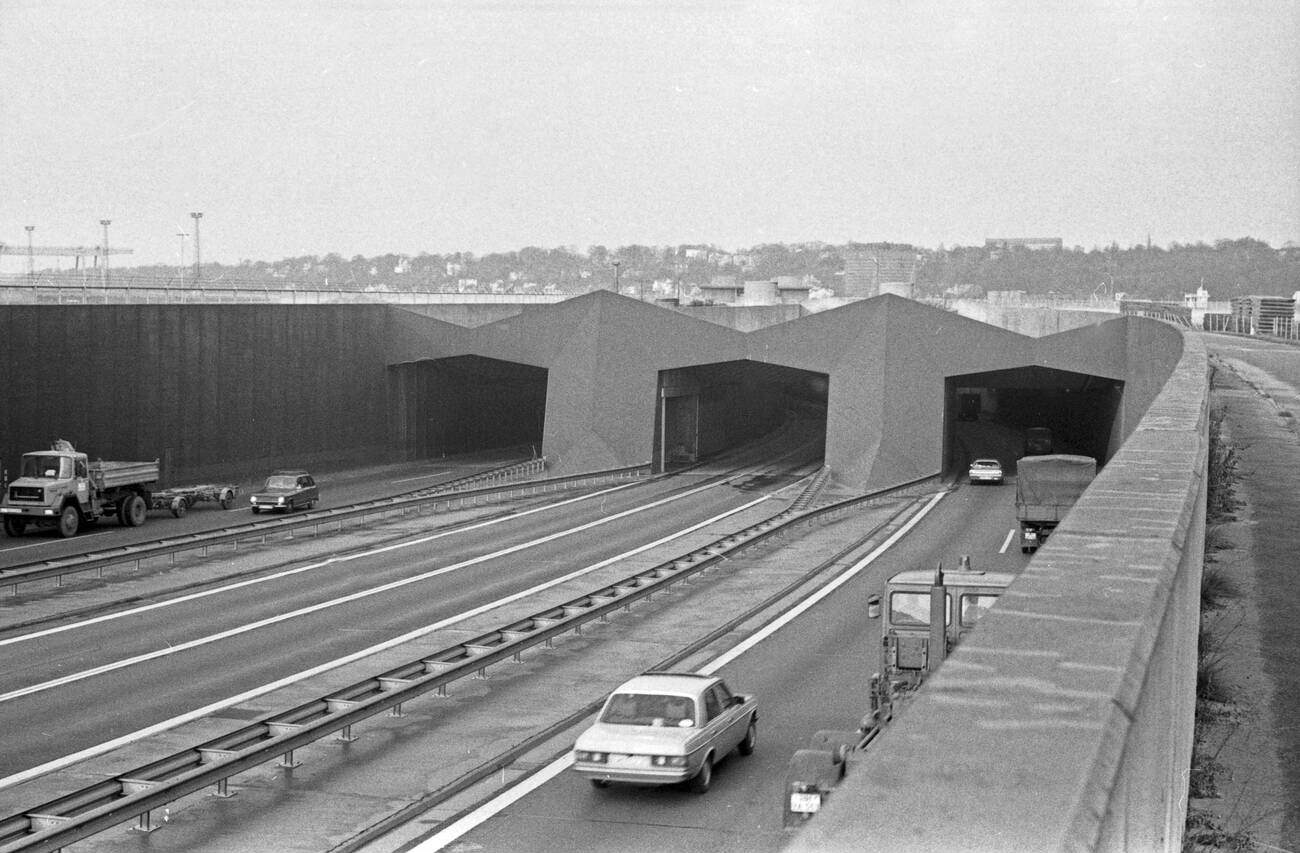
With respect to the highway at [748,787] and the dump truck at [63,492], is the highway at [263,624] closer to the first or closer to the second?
the highway at [748,787]

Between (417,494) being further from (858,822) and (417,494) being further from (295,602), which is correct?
(858,822)

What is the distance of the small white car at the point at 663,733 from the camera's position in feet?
54.3

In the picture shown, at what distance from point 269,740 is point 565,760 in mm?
3671

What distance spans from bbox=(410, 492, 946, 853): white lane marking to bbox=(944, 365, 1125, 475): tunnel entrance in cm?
2158

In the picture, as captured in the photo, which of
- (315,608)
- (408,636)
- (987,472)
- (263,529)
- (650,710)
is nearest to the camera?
(650,710)

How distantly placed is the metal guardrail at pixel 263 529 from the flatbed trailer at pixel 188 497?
5.93 meters

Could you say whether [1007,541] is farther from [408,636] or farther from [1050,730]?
[1050,730]

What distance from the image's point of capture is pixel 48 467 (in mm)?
43500

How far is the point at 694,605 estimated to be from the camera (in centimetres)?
3188

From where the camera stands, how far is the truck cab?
1745cm

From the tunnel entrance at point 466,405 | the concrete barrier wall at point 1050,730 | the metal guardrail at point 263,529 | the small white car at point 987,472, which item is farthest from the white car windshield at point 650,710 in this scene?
the tunnel entrance at point 466,405

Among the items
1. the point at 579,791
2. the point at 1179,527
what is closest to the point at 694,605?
the point at 579,791

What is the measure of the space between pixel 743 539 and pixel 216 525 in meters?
18.1

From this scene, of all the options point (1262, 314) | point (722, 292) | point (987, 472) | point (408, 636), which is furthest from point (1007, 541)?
point (722, 292)
